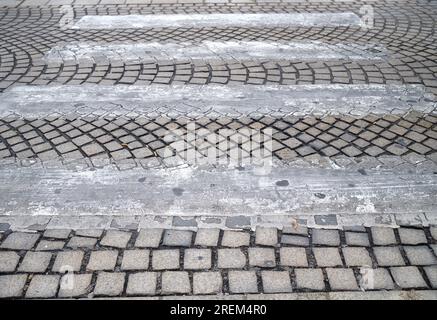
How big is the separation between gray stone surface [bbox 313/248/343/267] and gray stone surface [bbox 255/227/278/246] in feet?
0.99

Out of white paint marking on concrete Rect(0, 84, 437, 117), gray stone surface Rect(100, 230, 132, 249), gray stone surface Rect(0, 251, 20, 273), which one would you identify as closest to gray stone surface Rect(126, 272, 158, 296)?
gray stone surface Rect(100, 230, 132, 249)

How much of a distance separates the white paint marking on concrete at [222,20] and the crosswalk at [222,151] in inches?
40.3

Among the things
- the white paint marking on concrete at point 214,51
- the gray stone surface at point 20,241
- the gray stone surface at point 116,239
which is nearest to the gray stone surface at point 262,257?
the gray stone surface at point 116,239

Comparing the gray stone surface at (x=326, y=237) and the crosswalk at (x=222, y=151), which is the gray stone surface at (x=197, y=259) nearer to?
the crosswalk at (x=222, y=151)

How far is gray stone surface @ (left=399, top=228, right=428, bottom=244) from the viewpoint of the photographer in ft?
9.08

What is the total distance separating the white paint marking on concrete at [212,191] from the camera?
3061mm

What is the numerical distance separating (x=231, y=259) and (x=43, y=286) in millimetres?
1276

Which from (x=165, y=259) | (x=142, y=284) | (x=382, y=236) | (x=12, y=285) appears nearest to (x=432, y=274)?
(x=382, y=236)

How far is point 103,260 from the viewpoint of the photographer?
2.67m

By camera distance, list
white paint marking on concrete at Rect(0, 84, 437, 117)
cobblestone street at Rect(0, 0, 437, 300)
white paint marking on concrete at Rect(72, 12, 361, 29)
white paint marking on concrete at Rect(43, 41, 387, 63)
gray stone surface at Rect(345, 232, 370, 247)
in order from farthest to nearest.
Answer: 1. white paint marking on concrete at Rect(72, 12, 361, 29)
2. white paint marking on concrete at Rect(43, 41, 387, 63)
3. white paint marking on concrete at Rect(0, 84, 437, 117)
4. gray stone surface at Rect(345, 232, 370, 247)
5. cobblestone street at Rect(0, 0, 437, 300)

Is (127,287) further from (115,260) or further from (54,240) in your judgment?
(54,240)

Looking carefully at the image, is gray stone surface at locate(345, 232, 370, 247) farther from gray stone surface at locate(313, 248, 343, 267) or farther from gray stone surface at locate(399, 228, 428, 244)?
gray stone surface at locate(399, 228, 428, 244)

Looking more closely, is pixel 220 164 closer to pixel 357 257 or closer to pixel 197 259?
pixel 197 259
